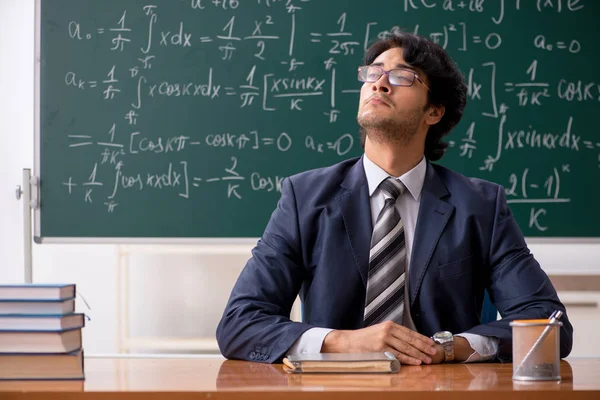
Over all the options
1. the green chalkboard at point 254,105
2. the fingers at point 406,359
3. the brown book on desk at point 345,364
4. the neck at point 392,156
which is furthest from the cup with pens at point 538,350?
the green chalkboard at point 254,105

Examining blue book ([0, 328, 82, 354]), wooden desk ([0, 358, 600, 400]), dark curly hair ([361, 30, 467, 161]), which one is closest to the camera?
wooden desk ([0, 358, 600, 400])

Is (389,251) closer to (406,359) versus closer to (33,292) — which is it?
(406,359)

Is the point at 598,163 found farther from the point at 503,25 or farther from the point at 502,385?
the point at 502,385

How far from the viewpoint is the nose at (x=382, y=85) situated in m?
2.21

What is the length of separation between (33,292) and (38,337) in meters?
0.08

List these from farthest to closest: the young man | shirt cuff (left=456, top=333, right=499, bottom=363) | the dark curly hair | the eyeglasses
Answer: the dark curly hair
the eyeglasses
the young man
shirt cuff (left=456, top=333, right=499, bottom=363)

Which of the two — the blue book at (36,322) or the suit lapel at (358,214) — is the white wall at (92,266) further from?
the blue book at (36,322)

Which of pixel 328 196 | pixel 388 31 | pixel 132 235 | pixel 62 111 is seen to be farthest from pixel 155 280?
pixel 328 196

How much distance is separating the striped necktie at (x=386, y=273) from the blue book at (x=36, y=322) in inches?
33.2

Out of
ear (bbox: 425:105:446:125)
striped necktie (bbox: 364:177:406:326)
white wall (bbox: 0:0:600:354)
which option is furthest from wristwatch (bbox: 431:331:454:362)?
white wall (bbox: 0:0:600:354)

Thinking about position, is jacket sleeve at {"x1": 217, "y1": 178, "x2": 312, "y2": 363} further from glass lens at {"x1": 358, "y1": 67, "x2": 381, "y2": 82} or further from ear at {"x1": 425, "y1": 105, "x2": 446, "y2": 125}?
ear at {"x1": 425, "y1": 105, "x2": 446, "y2": 125}

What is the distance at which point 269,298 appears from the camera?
1965 mm

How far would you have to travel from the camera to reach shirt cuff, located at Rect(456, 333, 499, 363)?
5.78 ft

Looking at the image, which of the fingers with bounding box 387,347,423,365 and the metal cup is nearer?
the metal cup
